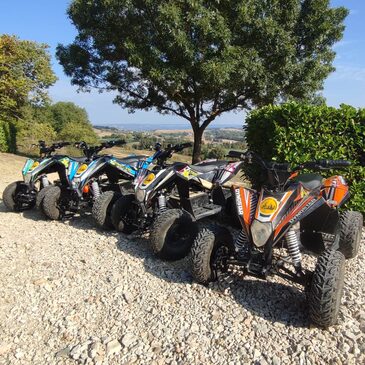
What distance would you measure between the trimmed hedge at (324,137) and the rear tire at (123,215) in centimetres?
236

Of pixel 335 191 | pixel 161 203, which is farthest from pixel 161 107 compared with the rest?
pixel 335 191

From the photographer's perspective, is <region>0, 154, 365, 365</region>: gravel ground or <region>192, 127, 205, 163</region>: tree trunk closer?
<region>0, 154, 365, 365</region>: gravel ground

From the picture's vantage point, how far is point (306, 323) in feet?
10.1

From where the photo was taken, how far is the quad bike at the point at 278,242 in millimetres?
2928

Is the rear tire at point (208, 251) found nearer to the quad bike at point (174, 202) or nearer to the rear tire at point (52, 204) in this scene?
the quad bike at point (174, 202)

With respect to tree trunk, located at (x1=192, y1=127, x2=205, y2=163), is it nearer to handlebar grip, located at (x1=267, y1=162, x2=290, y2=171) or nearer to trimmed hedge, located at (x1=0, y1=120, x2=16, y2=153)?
trimmed hedge, located at (x1=0, y1=120, x2=16, y2=153)

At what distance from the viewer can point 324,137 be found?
5555 millimetres

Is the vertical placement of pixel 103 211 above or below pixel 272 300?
above

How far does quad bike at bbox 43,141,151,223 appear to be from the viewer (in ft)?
20.0

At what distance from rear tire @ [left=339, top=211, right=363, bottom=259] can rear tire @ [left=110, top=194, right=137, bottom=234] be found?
279cm

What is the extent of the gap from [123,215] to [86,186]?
4.11ft

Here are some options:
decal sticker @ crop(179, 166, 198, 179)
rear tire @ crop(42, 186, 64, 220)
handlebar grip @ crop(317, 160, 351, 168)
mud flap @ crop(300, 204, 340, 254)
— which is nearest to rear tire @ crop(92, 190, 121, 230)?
rear tire @ crop(42, 186, 64, 220)

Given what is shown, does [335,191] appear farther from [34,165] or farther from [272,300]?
[34,165]

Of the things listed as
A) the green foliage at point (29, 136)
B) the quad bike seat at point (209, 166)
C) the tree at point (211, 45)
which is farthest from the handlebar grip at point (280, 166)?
the green foliage at point (29, 136)
